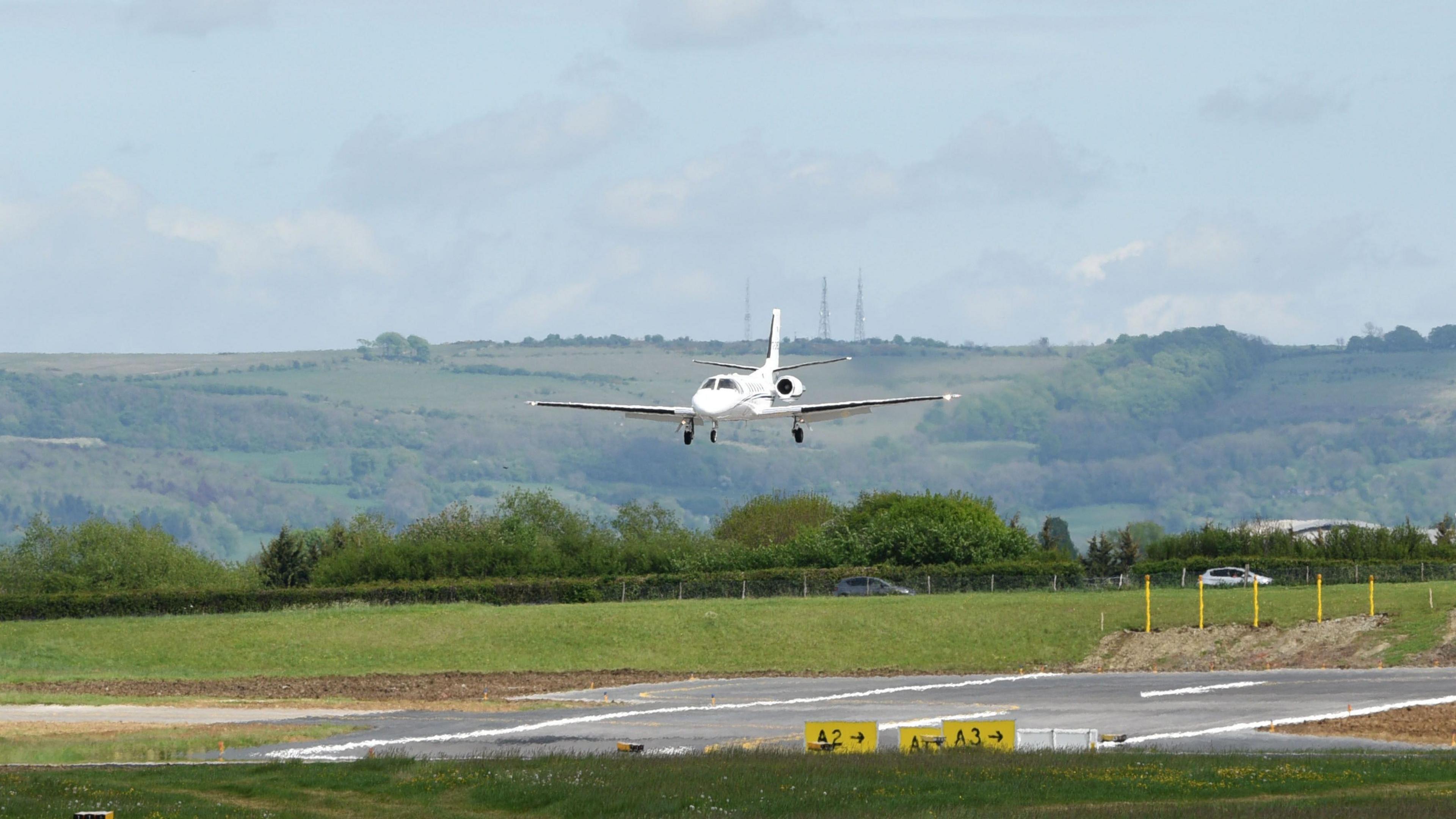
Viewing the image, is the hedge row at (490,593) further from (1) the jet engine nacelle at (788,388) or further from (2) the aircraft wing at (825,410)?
(2) the aircraft wing at (825,410)

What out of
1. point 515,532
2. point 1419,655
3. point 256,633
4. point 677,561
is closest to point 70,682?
point 256,633

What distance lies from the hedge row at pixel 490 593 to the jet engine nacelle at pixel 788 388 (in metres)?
23.7

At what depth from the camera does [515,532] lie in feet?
398

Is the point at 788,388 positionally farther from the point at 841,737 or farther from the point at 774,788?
the point at 774,788

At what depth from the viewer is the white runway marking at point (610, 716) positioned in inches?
1656

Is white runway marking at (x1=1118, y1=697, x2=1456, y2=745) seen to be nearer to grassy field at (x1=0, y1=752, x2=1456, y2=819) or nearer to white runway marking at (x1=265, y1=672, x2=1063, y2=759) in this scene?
grassy field at (x1=0, y1=752, x2=1456, y2=819)

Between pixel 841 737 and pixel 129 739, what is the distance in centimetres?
1844

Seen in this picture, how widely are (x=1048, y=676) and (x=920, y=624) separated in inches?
542

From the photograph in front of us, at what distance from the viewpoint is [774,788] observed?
3159cm

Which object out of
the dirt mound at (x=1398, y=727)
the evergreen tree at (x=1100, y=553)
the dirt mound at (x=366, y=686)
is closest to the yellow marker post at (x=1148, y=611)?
the dirt mound at (x=366, y=686)

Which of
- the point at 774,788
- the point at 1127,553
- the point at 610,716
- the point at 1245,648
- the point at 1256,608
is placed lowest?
the point at 610,716

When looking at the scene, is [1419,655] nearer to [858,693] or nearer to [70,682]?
[858,693]

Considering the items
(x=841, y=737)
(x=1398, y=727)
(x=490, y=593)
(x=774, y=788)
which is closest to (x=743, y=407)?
(x=841, y=737)

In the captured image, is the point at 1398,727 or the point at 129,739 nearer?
the point at 1398,727
